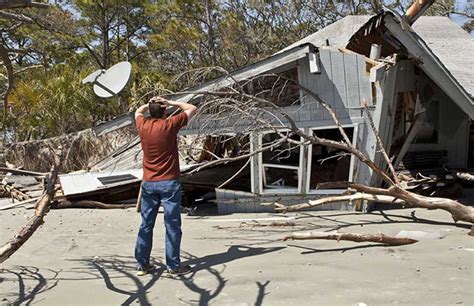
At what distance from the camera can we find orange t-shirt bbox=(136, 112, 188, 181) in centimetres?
535

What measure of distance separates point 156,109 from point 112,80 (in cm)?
288

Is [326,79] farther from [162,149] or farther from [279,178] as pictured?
[162,149]

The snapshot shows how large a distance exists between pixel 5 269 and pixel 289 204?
18.1 feet

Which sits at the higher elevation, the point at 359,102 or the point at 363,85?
the point at 363,85

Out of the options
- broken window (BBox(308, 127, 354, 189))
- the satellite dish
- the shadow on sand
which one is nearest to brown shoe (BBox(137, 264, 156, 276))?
the shadow on sand

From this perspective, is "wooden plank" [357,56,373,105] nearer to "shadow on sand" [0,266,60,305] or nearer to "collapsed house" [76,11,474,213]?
"collapsed house" [76,11,474,213]

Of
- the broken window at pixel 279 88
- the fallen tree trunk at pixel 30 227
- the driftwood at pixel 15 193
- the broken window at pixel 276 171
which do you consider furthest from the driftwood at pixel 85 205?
the fallen tree trunk at pixel 30 227

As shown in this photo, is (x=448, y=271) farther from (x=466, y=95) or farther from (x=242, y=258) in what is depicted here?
(x=466, y=95)

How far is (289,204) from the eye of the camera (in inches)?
380

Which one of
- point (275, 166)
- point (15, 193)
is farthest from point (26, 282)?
point (15, 193)

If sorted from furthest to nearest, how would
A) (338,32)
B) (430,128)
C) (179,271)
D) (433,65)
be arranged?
(338,32), (430,128), (433,65), (179,271)

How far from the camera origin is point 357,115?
920cm

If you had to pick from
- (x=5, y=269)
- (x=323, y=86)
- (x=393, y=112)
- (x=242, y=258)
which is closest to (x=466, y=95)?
(x=393, y=112)

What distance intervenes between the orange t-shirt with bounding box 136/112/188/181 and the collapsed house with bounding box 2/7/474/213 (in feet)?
11.2
